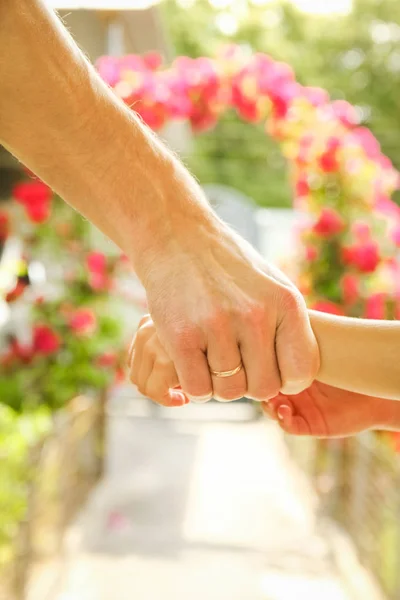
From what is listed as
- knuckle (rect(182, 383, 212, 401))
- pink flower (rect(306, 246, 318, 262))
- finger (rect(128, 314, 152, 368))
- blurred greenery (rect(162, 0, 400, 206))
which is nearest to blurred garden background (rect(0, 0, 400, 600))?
pink flower (rect(306, 246, 318, 262))

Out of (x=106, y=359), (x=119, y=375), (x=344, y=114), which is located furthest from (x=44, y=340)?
(x=344, y=114)

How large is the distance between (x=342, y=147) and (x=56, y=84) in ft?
9.15

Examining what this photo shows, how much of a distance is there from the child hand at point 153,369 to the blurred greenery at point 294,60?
1129cm

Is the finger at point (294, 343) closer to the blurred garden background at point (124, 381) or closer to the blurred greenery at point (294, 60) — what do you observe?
the blurred garden background at point (124, 381)

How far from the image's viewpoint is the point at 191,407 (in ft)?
20.7

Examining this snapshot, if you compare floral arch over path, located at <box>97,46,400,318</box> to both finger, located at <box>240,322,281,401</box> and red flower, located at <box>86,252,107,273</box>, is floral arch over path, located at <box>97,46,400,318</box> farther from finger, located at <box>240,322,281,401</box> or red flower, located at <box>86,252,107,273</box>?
finger, located at <box>240,322,281,401</box>

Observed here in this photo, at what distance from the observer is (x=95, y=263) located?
3.34m

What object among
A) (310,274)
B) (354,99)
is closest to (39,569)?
(310,274)

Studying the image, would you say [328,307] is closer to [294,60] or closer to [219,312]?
[219,312]

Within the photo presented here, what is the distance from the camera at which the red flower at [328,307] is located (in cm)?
333

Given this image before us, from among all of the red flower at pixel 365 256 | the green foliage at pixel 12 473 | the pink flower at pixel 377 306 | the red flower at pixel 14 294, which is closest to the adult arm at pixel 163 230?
the green foliage at pixel 12 473

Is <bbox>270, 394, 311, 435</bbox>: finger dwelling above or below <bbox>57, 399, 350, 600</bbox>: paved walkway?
above

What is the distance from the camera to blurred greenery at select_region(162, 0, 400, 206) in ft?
40.5

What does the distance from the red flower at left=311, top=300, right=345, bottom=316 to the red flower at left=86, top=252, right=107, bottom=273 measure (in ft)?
3.17
